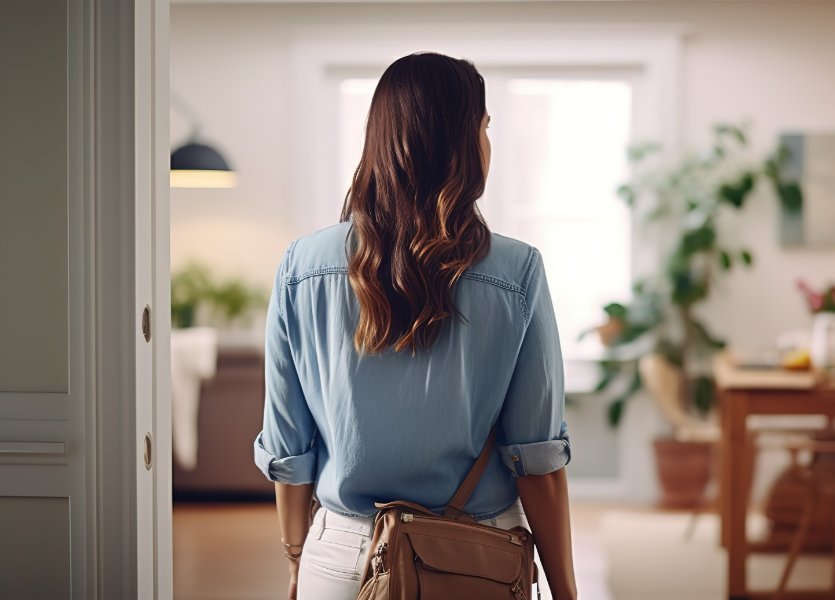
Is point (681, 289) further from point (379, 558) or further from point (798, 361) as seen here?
point (379, 558)

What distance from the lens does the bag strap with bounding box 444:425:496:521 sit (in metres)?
1.22

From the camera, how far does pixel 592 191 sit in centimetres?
527

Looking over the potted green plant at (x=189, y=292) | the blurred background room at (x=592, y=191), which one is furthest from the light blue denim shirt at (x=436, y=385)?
the potted green plant at (x=189, y=292)

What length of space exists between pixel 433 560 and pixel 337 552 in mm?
139

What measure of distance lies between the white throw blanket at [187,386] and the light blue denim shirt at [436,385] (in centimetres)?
335

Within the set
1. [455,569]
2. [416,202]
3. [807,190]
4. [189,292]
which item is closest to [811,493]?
[807,190]

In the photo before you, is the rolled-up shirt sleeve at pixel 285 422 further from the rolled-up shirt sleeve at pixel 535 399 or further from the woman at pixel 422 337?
the rolled-up shirt sleeve at pixel 535 399

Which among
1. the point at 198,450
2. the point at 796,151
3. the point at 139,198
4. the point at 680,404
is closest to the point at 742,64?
the point at 796,151

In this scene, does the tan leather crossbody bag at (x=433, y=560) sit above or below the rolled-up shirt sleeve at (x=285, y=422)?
below

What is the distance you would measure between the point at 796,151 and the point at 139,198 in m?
4.37

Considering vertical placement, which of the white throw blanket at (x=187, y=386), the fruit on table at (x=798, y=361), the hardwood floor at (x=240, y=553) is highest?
the fruit on table at (x=798, y=361)

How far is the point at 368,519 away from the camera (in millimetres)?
1229

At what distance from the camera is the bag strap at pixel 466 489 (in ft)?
4.00

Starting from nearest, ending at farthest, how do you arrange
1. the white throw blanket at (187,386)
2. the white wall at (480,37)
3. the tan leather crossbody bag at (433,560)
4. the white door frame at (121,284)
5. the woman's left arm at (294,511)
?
1. the tan leather crossbody bag at (433,560)
2. the woman's left arm at (294,511)
3. the white door frame at (121,284)
4. the white throw blanket at (187,386)
5. the white wall at (480,37)
